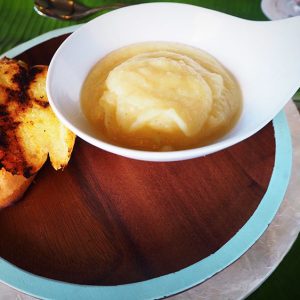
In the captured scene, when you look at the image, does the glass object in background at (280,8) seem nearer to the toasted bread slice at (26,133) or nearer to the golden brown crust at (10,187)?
the toasted bread slice at (26,133)

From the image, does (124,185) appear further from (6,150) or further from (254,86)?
(254,86)

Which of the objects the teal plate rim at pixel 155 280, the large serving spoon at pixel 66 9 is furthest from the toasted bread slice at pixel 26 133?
the large serving spoon at pixel 66 9

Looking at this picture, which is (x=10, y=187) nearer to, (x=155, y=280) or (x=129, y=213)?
(x=129, y=213)

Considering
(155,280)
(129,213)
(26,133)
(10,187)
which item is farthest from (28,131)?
(155,280)

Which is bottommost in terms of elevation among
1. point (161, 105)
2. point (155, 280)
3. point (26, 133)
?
point (155, 280)

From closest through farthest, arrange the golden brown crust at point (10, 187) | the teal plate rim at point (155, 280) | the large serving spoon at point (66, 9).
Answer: the teal plate rim at point (155, 280) < the golden brown crust at point (10, 187) < the large serving spoon at point (66, 9)
